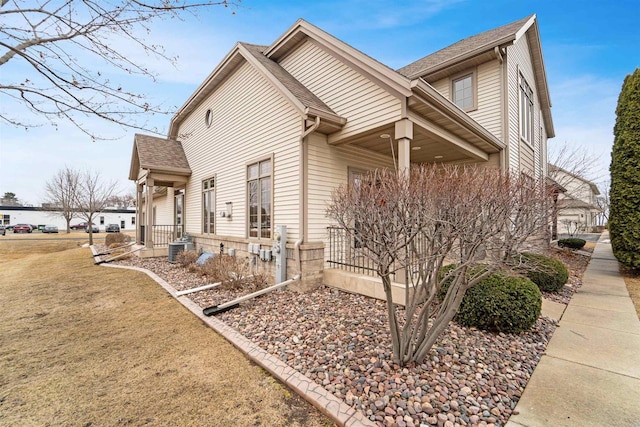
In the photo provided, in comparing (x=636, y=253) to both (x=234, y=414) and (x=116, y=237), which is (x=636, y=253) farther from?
(x=116, y=237)

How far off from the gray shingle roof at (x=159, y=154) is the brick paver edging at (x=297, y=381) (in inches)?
342

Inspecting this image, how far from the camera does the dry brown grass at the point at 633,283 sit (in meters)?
5.61

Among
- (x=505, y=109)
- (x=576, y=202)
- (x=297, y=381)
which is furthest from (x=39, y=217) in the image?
(x=576, y=202)

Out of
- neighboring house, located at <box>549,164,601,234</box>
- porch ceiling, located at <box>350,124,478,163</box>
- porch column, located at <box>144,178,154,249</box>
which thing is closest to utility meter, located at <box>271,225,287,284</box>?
porch ceiling, located at <box>350,124,478,163</box>

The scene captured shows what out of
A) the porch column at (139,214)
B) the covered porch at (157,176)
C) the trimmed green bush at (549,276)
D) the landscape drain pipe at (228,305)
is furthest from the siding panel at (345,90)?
the porch column at (139,214)

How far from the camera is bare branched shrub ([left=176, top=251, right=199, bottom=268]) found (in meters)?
9.26

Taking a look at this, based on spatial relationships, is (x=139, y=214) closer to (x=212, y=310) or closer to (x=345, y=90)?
(x=212, y=310)

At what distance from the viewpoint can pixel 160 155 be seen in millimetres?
11930

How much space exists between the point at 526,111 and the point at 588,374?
10.6 meters

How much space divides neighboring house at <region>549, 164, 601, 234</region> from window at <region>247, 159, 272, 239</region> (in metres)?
6.23

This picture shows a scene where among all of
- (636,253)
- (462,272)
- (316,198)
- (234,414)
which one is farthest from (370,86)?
(636,253)

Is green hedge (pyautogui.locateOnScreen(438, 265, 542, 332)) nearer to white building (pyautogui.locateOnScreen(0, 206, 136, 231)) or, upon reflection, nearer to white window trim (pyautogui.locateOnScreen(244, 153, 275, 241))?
white window trim (pyautogui.locateOnScreen(244, 153, 275, 241))

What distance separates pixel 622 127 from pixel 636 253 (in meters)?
3.48

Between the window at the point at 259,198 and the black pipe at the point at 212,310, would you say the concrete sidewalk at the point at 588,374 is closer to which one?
the black pipe at the point at 212,310
